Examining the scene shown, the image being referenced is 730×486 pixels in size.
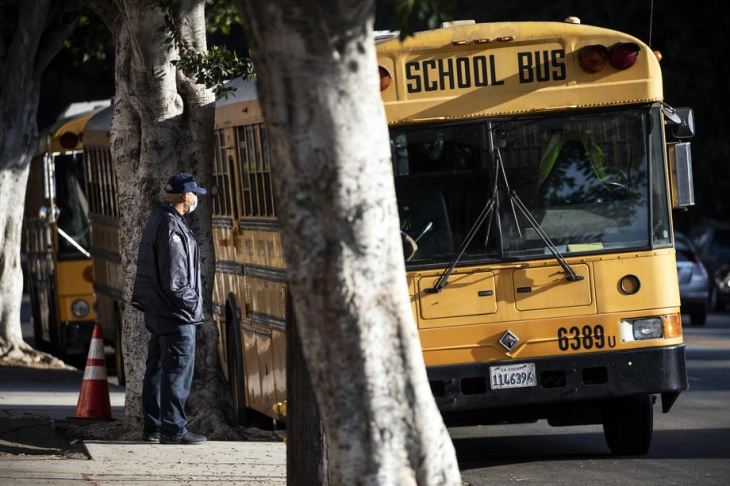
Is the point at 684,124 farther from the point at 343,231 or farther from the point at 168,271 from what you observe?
the point at 343,231

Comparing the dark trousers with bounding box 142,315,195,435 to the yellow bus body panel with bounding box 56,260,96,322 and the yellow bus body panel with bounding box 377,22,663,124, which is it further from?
the yellow bus body panel with bounding box 56,260,96,322

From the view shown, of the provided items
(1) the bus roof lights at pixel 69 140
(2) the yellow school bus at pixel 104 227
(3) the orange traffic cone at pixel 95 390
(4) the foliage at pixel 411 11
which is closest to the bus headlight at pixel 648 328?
(4) the foliage at pixel 411 11

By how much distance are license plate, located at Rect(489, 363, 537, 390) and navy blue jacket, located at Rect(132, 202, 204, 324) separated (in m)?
2.07

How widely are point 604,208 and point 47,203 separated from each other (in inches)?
464

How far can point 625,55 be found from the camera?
1002 centimetres

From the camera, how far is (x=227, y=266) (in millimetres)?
13250

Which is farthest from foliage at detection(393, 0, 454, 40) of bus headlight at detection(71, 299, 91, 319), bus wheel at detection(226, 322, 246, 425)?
bus headlight at detection(71, 299, 91, 319)

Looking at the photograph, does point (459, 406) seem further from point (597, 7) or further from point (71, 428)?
point (597, 7)

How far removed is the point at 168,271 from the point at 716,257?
25122 mm

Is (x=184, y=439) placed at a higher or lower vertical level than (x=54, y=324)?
lower

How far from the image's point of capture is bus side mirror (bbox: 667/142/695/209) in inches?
396

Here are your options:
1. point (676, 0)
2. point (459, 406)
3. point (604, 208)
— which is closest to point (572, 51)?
point (604, 208)

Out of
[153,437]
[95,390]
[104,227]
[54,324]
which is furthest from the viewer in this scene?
[54,324]

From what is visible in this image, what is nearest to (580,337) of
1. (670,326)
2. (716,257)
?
A: (670,326)
